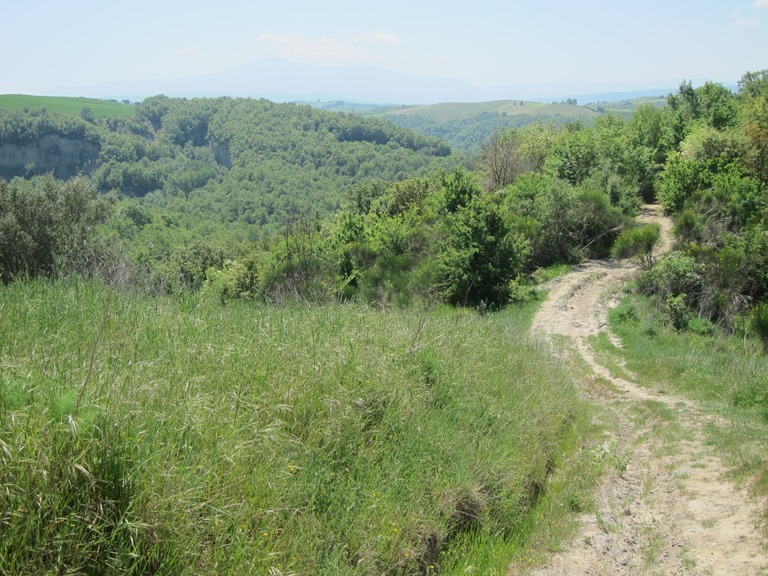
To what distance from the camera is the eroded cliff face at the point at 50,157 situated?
138875mm

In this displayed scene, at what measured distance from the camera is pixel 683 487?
7188 millimetres

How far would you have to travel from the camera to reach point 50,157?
145750mm

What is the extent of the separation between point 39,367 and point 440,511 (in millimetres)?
3552

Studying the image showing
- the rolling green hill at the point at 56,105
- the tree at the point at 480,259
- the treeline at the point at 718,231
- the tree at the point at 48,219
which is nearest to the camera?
the treeline at the point at 718,231

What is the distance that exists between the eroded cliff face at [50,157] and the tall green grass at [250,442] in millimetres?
154100

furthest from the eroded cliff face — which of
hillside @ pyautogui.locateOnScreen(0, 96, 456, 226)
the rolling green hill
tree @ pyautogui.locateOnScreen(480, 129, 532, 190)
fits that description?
tree @ pyautogui.locateOnScreen(480, 129, 532, 190)

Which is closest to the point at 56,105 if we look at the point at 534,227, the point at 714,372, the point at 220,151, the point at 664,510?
the point at 220,151

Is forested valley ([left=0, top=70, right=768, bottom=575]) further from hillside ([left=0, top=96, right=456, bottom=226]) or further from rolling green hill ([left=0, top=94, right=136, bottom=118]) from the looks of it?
rolling green hill ([left=0, top=94, right=136, bottom=118])

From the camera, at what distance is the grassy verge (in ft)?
26.0

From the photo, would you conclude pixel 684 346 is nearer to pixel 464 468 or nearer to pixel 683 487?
pixel 683 487

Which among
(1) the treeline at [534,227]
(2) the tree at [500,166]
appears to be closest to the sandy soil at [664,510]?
(1) the treeline at [534,227]

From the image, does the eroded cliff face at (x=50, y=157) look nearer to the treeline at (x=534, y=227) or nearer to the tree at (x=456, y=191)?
the treeline at (x=534, y=227)

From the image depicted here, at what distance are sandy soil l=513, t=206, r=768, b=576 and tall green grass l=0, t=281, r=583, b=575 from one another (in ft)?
2.27

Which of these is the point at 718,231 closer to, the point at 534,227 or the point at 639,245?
the point at 639,245
